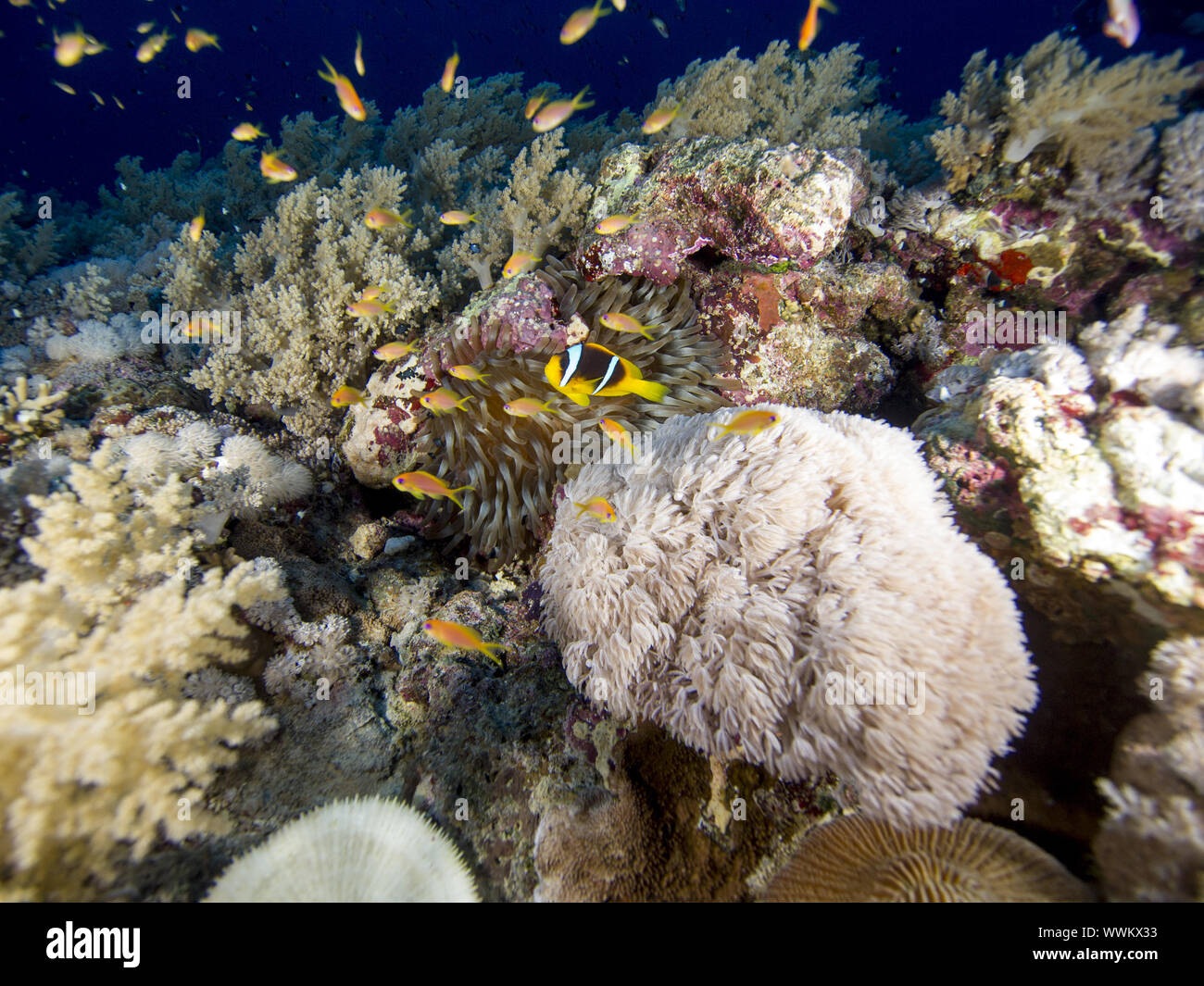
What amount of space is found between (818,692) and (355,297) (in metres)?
4.71

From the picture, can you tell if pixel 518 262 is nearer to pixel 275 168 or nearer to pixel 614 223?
pixel 614 223

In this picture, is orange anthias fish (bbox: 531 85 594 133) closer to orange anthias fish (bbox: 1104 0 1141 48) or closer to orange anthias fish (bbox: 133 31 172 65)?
orange anthias fish (bbox: 1104 0 1141 48)

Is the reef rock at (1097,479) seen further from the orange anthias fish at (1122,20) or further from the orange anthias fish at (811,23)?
the orange anthias fish at (811,23)

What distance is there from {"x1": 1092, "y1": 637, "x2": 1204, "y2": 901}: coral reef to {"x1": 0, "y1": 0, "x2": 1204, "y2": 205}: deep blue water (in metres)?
58.3

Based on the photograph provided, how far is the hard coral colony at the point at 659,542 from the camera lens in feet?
6.86

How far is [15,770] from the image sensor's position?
2016 millimetres

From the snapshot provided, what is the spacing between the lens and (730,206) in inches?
161

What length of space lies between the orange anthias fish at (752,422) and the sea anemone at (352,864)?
7.47 feet

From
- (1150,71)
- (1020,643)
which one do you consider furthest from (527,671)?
(1150,71)

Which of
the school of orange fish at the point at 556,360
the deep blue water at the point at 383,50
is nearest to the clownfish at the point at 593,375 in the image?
the school of orange fish at the point at 556,360

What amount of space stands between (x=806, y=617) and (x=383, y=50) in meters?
84.2

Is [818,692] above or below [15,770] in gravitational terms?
above
